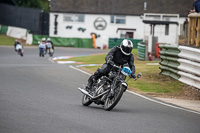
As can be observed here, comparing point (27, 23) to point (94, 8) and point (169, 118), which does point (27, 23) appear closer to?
point (94, 8)

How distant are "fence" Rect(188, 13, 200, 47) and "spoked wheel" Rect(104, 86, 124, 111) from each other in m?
6.89

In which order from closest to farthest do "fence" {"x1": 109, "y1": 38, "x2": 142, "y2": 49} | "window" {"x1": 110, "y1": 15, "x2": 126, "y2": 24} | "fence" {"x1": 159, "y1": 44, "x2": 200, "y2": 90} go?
"fence" {"x1": 159, "y1": 44, "x2": 200, "y2": 90} → "fence" {"x1": 109, "y1": 38, "x2": 142, "y2": 49} → "window" {"x1": 110, "y1": 15, "x2": 126, "y2": 24}

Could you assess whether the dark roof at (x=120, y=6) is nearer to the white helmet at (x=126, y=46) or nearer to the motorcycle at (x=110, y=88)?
the motorcycle at (x=110, y=88)

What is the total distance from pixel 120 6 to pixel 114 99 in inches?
2391

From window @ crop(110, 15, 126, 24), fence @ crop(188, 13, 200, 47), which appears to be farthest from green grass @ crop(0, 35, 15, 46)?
fence @ crop(188, 13, 200, 47)

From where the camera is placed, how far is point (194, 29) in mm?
17953

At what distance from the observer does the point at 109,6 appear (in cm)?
7056

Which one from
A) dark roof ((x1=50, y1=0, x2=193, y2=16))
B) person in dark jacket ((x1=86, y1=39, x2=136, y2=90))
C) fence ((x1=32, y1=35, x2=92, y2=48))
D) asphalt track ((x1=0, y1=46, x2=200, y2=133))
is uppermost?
dark roof ((x1=50, y1=0, x2=193, y2=16))

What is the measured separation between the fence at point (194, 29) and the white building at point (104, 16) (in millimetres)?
51362

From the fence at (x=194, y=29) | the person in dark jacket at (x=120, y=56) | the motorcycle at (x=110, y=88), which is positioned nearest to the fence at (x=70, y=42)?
the fence at (x=194, y=29)

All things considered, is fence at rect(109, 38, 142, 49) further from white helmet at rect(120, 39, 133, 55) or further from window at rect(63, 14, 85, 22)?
white helmet at rect(120, 39, 133, 55)

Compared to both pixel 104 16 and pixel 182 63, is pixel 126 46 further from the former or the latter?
pixel 104 16

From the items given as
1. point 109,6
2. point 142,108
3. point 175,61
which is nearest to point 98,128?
point 142,108

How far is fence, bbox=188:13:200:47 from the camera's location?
1707 centimetres
